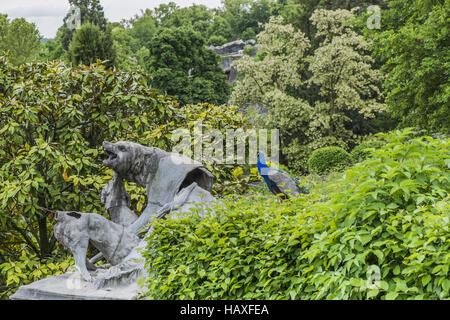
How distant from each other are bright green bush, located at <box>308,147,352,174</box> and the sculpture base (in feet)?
40.7

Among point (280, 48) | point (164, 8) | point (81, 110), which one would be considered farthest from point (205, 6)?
point (81, 110)

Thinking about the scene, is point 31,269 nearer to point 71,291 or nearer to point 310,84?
point 71,291

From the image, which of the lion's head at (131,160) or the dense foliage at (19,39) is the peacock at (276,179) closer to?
the lion's head at (131,160)

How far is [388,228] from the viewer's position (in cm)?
286

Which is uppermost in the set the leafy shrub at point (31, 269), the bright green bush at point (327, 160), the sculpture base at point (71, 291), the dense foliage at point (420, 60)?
the dense foliage at point (420, 60)

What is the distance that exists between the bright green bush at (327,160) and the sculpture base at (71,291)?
1241 centimetres

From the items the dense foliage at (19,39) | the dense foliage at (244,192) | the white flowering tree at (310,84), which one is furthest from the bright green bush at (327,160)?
the dense foliage at (19,39)

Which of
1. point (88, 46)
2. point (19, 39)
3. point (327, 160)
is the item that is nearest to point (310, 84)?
point (327, 160)

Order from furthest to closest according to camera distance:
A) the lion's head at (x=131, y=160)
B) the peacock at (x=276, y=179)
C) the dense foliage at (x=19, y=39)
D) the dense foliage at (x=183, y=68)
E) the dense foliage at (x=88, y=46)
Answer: the dense foliage at (x=19, y=39), the dense foliage at (x=183, y=68), the dense foliage at (x=88, y=46), the peacock at (x=276, y=179), the lion's head at (x=131, y=160)

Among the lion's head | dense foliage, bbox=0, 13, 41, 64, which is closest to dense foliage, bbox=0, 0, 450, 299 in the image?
the lion's head

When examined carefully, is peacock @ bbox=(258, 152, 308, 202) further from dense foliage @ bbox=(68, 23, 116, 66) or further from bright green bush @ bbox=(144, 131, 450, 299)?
dense foliage @ bbox=(68, 23, 116, 66)

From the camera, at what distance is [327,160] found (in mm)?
16594

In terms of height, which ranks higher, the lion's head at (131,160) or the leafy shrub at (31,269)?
the lion's head at (131,160)

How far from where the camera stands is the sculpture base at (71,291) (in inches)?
165
